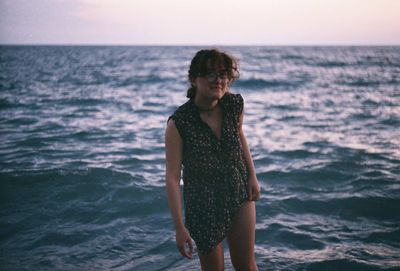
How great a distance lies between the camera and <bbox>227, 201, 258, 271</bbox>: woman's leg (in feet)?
8.59

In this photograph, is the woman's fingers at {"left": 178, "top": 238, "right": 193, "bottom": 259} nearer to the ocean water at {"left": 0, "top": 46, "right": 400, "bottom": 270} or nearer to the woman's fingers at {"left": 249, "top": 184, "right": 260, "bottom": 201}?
the woman's fingers at {"left": 249, "top": 184, "right": 260, "bottom": 201}

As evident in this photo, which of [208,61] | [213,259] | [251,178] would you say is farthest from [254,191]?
[208,61]

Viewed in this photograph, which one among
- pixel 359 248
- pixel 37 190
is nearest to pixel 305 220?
pixel 359 248

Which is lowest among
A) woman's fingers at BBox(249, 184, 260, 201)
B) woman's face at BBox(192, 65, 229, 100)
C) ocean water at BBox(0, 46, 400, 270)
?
ocean water at BBox(0, 46, 400, 270)

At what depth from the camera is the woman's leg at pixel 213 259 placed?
2.55 meters

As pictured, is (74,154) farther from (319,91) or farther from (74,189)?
(319,91)

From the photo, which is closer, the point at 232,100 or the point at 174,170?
the point at 174,170

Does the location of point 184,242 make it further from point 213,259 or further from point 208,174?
point 208,174

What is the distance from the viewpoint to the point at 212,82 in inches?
93.3

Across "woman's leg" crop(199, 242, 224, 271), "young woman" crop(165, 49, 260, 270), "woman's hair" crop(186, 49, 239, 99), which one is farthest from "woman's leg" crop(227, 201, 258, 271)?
"woman's hair" crop(186, 49, 239, 99)

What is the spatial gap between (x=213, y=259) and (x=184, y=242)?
1.23 feet

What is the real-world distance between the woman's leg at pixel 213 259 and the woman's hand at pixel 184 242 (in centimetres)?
26

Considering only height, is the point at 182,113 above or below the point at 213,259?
above

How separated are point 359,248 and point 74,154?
720 cm
